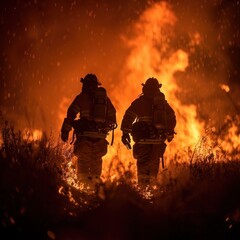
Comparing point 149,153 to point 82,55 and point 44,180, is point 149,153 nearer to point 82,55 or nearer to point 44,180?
point 44,180

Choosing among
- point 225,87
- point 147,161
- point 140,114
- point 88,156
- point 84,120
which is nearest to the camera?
point 88,156

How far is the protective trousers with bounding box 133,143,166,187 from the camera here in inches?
305

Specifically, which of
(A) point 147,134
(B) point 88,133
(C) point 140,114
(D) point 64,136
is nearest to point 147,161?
(A) point 147,134

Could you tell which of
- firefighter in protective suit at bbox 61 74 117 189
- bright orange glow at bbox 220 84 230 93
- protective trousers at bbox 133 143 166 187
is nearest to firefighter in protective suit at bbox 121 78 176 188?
protective trousers at bbox 133 143 166 187

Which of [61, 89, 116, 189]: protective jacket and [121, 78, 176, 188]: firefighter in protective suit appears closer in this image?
[61, 89, 116, 189]: protective jacket

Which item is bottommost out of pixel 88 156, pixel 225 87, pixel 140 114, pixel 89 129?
pixel 88 156

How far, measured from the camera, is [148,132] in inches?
308

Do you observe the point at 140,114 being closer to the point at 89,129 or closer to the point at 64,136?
the point at 89,129

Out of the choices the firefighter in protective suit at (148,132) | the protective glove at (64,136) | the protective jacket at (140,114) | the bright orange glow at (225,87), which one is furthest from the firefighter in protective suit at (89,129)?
the bright orange glow at (225,87)

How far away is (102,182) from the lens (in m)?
5.55

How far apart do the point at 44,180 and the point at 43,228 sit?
36.4 inches

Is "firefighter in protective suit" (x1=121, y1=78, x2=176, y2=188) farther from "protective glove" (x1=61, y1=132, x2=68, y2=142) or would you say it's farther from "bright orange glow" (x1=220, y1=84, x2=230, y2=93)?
"bright orange glow" (x1=220, y1=84, x2=230, y2=93)

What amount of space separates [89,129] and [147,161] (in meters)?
1.21

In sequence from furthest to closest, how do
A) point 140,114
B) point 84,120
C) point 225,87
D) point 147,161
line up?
point 225,87 < point 140,114 < point 147,161 < point 84,120
